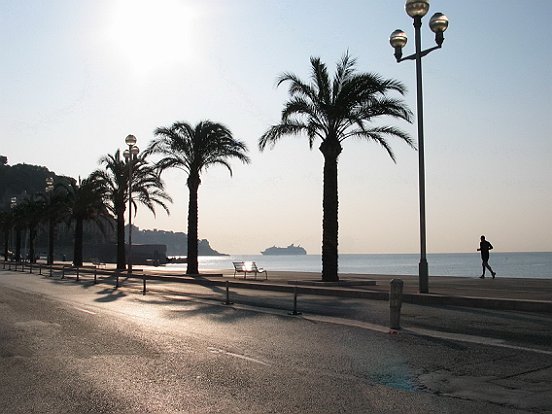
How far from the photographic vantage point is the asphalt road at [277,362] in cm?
685

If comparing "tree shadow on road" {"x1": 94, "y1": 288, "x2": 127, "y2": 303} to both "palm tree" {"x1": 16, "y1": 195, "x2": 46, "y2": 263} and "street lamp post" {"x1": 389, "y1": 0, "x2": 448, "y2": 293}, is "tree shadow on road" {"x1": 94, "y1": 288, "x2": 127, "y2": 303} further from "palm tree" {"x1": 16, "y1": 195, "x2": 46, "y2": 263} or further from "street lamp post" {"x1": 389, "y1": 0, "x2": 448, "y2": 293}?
"palm tree" {"x1": 16, "y1": 195, "x2": 46, "y2": 263}

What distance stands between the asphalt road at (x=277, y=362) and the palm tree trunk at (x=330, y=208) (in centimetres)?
1182

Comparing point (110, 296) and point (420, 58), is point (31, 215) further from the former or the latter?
point (420, 58)

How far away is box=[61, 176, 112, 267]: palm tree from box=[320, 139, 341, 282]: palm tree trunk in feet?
86.2

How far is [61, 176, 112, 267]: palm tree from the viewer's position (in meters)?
50.8

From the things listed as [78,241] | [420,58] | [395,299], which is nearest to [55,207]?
[78,241]

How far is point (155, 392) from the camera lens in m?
7.33

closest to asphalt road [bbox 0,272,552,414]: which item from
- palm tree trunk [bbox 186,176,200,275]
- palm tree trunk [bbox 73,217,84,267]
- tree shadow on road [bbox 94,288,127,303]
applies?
tree shadow on road [bbox 94,288,127,303]

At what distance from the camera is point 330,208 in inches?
1112

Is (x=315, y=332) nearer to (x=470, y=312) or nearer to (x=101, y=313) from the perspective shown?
(x=470, y=312)

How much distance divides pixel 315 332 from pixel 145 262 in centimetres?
7395

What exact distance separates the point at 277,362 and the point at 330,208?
19210 mm

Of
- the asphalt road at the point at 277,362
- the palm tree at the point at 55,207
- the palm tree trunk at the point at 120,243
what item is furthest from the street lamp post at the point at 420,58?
the palm tree at the point at 55,207

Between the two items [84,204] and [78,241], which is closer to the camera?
[84,204]
